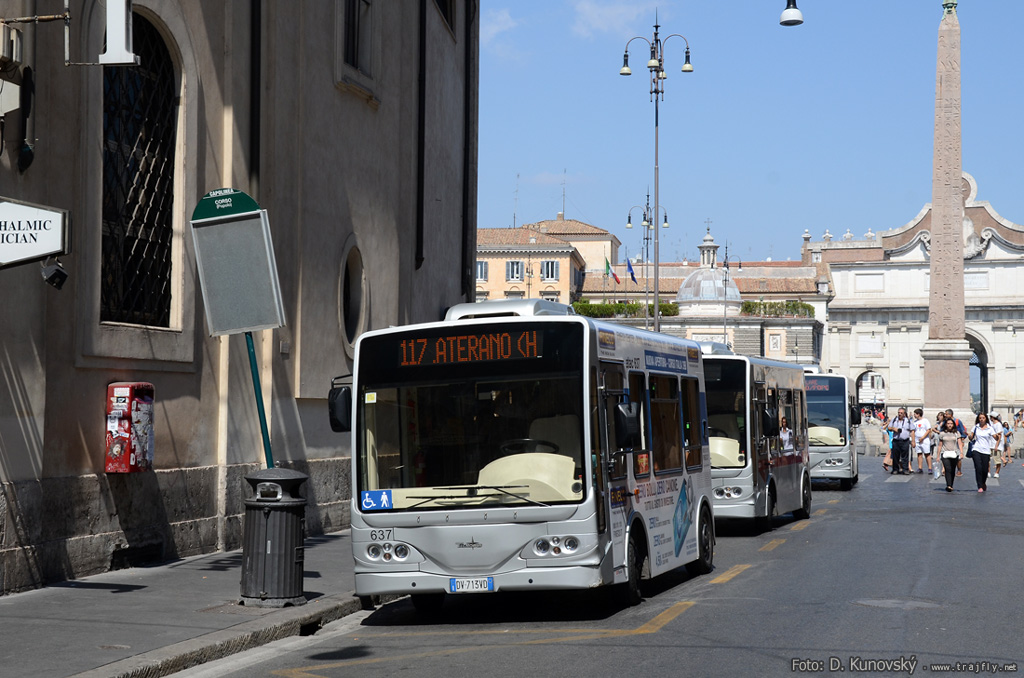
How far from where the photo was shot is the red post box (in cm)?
1260

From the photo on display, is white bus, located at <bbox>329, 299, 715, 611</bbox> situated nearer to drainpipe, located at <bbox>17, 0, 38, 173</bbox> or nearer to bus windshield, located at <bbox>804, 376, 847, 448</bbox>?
drainpipe, located at <bbox>17, 0, 38, 173</bbox>

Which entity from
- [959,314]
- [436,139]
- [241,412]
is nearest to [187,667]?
[241,412]

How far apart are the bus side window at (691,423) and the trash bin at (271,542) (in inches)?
175

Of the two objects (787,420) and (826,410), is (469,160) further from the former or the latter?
(826,410)

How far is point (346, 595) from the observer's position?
37.4 feet

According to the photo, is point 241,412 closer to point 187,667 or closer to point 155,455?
point 155,455

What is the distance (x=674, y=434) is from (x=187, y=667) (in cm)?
589

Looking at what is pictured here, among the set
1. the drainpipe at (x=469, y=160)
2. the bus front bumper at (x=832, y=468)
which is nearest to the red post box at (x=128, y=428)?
the drainpipe at (x=469, y=160)

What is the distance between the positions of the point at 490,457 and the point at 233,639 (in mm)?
2418

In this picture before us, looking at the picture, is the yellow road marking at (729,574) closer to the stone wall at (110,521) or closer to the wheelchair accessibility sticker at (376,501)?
the wheelchair accessibility sticker at (376,501)

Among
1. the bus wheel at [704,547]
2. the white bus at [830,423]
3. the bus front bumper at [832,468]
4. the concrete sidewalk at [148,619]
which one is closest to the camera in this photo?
the concrete sidewalk at [148,619]

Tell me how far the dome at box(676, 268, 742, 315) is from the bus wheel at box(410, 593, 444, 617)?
73387mm

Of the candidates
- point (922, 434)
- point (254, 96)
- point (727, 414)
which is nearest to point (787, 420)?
point (727, 414)

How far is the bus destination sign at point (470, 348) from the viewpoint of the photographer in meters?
10.4
